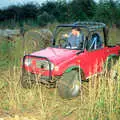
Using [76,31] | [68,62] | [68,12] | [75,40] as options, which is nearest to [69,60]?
[68,62]

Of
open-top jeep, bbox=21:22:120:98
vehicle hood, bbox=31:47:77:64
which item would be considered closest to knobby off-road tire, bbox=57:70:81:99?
open-top jeep, bbox=21:22:120:98

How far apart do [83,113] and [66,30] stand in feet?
11.4

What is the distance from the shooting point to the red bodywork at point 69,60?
25.2 ft

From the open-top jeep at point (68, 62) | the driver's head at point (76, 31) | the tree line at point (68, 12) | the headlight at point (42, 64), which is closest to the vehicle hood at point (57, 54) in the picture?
the open-top jeep at point (68, 62)

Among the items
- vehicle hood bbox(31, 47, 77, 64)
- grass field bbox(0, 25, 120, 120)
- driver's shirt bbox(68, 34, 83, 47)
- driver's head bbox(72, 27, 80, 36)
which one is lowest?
grass field bbox(0, 25, 120, 120)

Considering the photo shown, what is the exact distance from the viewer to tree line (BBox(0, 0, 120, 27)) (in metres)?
21.1

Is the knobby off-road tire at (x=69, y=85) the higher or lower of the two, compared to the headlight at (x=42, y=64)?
lower

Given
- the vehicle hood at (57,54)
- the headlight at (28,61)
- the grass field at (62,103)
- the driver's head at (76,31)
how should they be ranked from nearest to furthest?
the grass field at (62,103) < the vehicle hood at (57,54) < the headlight at (28,61) < the driver's head at (76,31)

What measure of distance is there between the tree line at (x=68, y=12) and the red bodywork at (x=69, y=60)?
1166 centimetres

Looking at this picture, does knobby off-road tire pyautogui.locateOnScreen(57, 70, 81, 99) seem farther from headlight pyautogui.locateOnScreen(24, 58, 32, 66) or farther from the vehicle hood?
headlight pyautogui.locateOnScreen(24, 58, 32, 66)

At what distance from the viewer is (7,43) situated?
12680 millimetres

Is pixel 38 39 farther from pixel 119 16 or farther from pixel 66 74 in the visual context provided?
pixel 119 16

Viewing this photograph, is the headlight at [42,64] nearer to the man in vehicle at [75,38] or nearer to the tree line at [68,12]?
the man in vehicle at [75,38]

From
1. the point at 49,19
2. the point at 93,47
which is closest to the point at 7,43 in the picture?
the point at 93,47
